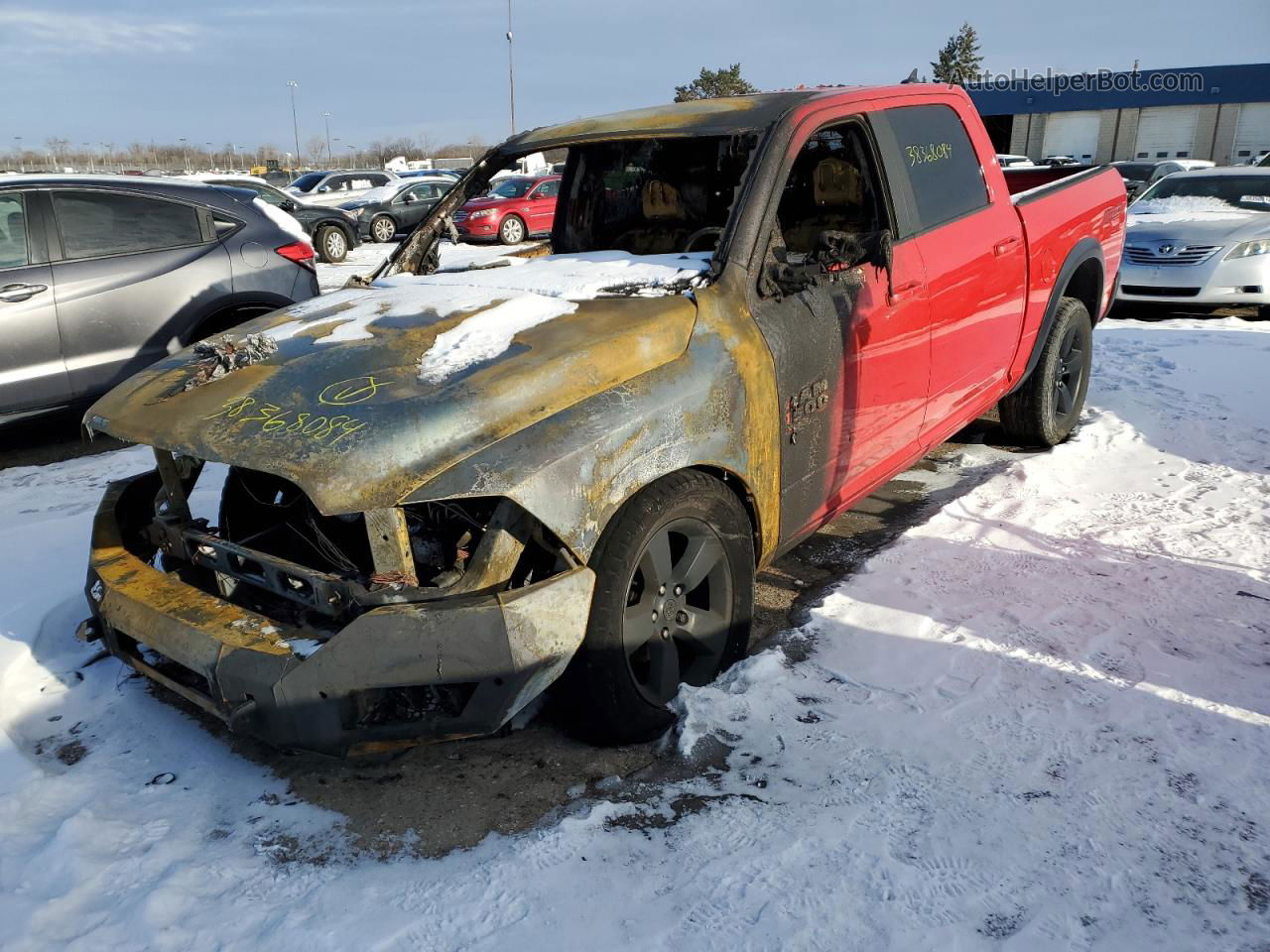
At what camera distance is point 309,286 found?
263 inches

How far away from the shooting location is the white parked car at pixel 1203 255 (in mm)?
8961

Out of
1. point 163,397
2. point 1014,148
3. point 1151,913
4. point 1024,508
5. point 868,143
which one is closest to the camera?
point 1151,913

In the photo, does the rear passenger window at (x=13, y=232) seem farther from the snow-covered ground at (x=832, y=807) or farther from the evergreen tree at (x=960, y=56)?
the evergreen tree at (x=960, y=56)

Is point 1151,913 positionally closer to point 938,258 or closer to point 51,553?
point 938,258

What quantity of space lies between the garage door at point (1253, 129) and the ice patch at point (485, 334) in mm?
43090

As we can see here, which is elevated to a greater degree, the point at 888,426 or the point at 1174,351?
the point at 888,426

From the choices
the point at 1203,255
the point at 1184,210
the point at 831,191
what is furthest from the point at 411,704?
the point at 1184,210

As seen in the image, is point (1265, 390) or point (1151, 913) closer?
point (1151, 913)

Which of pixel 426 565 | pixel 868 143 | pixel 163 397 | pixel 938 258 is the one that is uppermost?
pixel 868 143

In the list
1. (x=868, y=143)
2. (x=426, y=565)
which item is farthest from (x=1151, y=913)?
(x=868, y=143)

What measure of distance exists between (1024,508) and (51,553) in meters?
4.37

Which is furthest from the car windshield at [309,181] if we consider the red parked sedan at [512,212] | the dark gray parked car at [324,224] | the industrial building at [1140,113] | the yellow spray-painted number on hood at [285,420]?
the industrial building at [1140,113]

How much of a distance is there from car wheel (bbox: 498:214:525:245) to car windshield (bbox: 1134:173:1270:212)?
1233 cm

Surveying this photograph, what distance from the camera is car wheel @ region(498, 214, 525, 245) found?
19906mm
